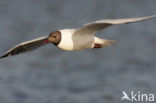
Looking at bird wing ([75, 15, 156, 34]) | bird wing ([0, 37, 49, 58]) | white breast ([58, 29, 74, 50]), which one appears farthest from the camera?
bird wing ([0, 37, 49, 58])

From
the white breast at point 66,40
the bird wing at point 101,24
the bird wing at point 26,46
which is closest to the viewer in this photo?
the bird wing at point 101,24

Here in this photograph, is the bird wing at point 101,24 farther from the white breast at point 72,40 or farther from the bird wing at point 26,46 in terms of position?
the bird wing at point 26,46

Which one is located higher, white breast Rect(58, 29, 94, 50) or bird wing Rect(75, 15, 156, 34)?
bird wing Rect(75, 15, 156, 34)

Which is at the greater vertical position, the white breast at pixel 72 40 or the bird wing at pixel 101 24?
the bird wing at pixel 101 24

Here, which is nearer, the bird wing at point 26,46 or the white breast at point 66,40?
the white breast at point 66,40

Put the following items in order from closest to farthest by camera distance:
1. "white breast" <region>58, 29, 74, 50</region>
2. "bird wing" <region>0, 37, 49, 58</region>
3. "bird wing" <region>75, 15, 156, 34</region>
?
1. "bird wing" <region>75, 15, 156, 34</region>
2. "white breast" <region>58, 29, 74, 50</region>
3. "bird wing" <region>0, 37, 49, 58</region>

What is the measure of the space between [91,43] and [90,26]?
1.92ft

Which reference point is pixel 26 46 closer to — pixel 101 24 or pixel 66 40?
pixel 66 40

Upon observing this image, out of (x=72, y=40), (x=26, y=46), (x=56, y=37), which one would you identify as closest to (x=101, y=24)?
(x=72, y=40)

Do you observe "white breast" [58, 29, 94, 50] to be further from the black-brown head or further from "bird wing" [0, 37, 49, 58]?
"bird wing" [0, 37, 49, 58]

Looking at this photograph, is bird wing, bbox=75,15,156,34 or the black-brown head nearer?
bird wing, bbox=75,15,156,34

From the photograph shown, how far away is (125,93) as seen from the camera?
29.3ft

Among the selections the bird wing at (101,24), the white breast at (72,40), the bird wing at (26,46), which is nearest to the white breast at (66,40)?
the white breast at (72,40)

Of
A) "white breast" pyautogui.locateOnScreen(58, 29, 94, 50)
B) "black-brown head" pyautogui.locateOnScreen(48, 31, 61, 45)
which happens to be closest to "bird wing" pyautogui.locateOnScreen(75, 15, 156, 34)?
"white breast" pyautogui.locateOnScreen(58, 29, 94, 50)
